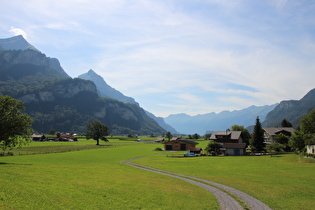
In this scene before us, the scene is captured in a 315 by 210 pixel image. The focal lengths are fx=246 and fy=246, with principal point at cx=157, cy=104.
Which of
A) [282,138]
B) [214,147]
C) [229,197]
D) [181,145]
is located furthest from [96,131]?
[229,197]

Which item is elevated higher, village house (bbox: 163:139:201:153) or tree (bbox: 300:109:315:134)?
tree (bbox: 300:109:315:134)

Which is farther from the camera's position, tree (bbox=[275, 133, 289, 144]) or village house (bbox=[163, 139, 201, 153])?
village house (bbox=[163, 139, 201, 153])

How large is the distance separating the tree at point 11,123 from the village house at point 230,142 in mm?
71350

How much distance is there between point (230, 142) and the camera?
112688mm

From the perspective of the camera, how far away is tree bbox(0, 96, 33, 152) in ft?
161

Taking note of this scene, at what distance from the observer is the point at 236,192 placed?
2847cm

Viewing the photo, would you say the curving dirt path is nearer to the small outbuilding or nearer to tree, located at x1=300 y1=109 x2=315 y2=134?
tree, located at x1=300 y1=109 x2=315 y2=134

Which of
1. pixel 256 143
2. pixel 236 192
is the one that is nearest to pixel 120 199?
pixel 236 192

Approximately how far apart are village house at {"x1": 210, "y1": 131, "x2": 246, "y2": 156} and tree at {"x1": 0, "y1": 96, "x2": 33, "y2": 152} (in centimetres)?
7135

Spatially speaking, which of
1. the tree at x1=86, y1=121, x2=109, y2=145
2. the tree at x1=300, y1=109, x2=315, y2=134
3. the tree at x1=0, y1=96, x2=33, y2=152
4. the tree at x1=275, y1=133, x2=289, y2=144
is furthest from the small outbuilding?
the tree at x1=0, y1=96, x2=33, y2=152

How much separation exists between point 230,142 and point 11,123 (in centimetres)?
9012

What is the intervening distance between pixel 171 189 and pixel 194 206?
716 centimetres

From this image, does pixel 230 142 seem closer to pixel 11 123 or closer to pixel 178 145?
pixel 178 145

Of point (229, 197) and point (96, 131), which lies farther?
point (96, 131)
